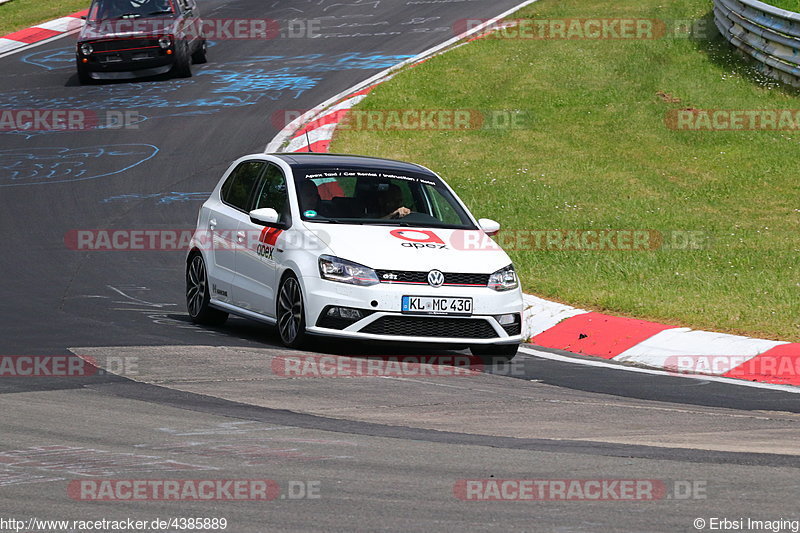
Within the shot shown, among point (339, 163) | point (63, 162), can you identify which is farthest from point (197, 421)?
point (63, 162)

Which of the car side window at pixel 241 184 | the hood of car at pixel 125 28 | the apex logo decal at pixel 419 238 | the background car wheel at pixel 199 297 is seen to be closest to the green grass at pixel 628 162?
the apex logo decal at pixel 419 238

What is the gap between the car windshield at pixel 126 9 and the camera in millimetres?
25781

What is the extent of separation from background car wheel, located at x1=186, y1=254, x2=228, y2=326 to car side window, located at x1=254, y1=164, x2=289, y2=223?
93cm

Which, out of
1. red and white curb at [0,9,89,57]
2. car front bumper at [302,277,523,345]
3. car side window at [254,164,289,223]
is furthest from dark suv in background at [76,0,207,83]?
car front bumper at [302,277,523,345]

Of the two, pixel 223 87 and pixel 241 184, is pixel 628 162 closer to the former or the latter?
pixel 241 184

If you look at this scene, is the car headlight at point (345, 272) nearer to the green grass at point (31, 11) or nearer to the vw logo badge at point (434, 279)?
the vw logo badge at point (434, 279)

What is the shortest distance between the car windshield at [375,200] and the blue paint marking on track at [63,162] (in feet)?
29.7

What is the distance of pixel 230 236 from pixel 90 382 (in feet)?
10.4

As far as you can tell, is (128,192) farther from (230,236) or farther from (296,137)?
(230,236)

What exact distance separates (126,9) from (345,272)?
17378 mm

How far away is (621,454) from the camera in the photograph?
679 cm

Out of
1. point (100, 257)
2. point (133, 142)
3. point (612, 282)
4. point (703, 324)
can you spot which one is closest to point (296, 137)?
point (133, 142)

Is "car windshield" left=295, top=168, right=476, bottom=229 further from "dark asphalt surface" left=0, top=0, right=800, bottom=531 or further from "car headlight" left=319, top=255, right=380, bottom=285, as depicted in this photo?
"dark asphalt surface" left=0, top=0, right=800, bottom=531

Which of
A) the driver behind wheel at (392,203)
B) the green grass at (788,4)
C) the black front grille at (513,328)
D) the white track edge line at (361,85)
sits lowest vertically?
the white track edge line at (361,85)
